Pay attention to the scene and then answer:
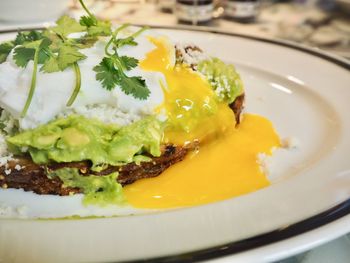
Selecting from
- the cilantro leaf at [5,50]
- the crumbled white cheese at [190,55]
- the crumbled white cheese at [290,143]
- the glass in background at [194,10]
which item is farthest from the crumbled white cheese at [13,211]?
the glass in background at [194,10]

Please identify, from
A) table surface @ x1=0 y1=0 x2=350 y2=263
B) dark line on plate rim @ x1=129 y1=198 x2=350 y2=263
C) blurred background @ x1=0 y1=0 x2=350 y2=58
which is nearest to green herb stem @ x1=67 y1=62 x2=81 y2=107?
dark line on plate rim @ x1=129 y1=198 x2=350 y2=263

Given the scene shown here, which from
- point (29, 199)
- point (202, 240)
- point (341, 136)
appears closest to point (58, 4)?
point (29, 199)

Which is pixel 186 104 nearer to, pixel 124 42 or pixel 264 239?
pixel 124 42

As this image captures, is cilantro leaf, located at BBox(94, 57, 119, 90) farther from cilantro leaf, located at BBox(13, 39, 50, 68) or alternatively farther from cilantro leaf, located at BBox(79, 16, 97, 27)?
cilantro leaf, located at BBox(79, 16, 97, 27)

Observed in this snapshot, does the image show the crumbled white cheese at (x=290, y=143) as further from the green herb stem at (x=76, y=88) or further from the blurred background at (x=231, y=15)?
the blurred background at (x=231, y=15)

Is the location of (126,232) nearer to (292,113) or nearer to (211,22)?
(292,113)

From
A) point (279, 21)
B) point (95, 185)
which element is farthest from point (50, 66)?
point (279, 21)

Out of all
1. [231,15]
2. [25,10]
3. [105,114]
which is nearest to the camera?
[105,114]
